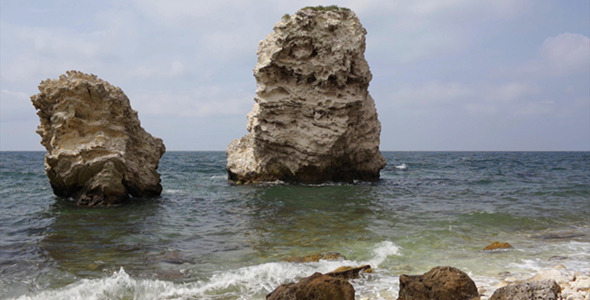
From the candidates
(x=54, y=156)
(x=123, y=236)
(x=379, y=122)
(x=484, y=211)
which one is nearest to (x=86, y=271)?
(x=123, y=236)

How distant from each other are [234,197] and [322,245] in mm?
9381

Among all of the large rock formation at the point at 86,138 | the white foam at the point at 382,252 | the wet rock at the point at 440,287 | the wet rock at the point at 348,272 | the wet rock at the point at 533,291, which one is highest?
the large rock formation at the point at 86,138

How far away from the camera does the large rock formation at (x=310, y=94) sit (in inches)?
832

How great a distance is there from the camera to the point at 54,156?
15133 millimetres

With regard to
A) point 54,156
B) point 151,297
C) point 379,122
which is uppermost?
point 379,122

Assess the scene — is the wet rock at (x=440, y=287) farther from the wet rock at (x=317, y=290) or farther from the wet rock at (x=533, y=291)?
the wet rock at (x=317, y=290)

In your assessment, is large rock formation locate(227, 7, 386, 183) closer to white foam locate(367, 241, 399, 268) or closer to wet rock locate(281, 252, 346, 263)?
white foam locate(367, 241, 399, 268)

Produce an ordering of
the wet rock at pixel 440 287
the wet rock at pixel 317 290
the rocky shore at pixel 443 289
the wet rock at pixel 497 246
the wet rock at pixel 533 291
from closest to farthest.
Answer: the wet rock at pixel 533 291, the rocky shore at pixel 443 289, the wet rock at pixel 317 290, the wet rock at pixel 440 287, the wet rock at pixel 497 246

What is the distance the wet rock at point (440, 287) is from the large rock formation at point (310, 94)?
15810 millimetres

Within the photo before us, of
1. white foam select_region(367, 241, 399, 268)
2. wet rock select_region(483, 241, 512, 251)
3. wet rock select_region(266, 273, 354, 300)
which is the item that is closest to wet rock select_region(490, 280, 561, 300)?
wet rock select_region(266, 273, 354, 300)

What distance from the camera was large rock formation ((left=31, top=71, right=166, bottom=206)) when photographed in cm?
Result: 1518

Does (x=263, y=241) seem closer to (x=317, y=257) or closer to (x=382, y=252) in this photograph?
(x=317, y=257)

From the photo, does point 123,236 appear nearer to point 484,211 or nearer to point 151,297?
point 151,297

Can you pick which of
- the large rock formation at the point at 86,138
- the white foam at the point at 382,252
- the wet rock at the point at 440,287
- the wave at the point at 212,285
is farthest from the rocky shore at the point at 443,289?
the large rock formation at the point at 86,138
